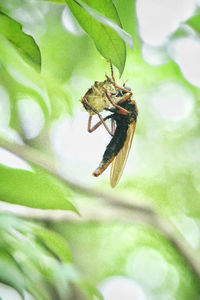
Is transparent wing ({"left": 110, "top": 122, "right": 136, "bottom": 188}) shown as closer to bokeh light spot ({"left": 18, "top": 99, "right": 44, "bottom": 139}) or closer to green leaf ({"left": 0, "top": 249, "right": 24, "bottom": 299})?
green leaf ({"left": 0, "top": 249, "right": 24, "bottom": 299})

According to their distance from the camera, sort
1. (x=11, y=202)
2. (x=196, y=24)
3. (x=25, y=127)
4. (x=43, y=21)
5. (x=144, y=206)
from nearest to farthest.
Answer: (x=11, y=202) < (x=196, y=24) < (x=25, y=127) < (x=144, y=206) < (x=43, y=21)

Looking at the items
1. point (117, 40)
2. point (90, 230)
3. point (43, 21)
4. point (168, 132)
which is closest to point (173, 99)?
point (168, 132)

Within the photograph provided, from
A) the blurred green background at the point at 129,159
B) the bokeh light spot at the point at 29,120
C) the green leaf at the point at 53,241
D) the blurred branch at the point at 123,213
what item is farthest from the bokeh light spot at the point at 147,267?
the green leaf at the point at 53,241

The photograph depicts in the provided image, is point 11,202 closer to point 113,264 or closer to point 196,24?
point 196,24

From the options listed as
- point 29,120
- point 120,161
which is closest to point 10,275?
point 120,161

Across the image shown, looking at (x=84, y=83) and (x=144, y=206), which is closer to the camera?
(x=144, y=206)

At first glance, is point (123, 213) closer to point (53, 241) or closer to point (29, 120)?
point (29, 120)

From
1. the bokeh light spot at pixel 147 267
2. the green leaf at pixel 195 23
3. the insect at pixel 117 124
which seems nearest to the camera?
the insect at pixel 117 124

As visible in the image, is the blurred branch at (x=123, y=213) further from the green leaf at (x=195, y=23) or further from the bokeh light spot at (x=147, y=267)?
the bokeh light spot at (x=147, y=267)

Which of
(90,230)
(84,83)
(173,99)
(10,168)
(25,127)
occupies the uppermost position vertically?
(173,99)
